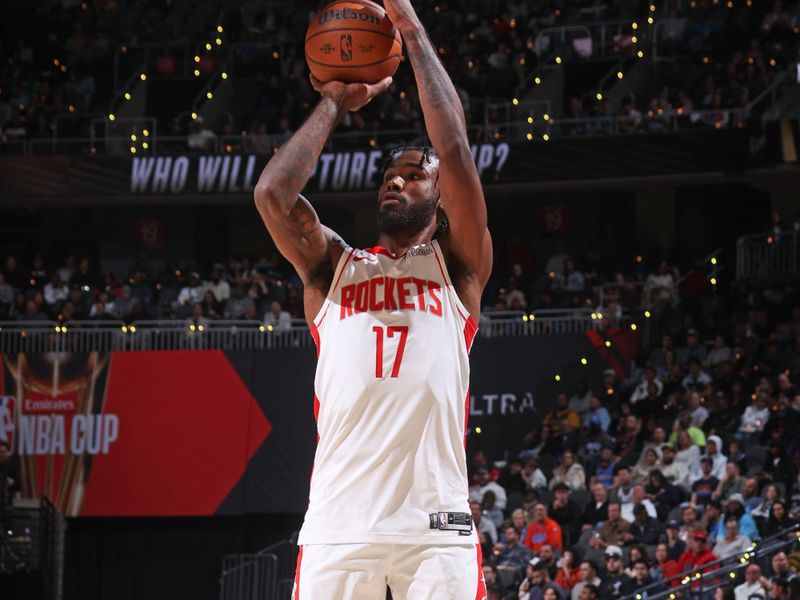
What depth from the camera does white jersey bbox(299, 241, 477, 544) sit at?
4004mm

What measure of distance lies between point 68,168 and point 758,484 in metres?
12.9

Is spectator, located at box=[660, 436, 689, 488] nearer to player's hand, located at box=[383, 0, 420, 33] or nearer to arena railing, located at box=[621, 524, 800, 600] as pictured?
arena railing, located at box=[621, 524, 800, 600]

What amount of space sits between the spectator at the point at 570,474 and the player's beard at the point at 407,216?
10.3 metres

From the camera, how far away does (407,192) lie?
14.0 feet

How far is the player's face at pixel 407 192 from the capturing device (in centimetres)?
425

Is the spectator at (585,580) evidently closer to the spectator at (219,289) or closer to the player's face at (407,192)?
the player's face at (407,192)

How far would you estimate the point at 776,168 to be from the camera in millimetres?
18750

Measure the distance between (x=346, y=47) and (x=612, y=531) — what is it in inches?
368

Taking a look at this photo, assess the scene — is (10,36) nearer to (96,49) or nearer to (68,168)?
(96,49)

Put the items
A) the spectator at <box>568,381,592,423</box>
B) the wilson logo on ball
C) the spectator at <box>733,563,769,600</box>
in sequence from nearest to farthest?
the wilson logo on ball
the spectator at <box>733,563,769,600</box>
the spectator at <box>568,381,592,423</box>

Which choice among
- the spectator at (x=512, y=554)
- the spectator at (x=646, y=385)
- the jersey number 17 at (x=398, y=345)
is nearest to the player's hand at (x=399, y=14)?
the jersey number 17 at (x=398, y=345)

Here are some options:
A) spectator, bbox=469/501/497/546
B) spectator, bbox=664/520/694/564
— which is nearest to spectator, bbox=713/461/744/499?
spectator, bbox=664/520/694/564

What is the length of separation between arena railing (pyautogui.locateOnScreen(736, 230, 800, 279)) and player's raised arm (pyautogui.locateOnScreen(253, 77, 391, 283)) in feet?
46.4

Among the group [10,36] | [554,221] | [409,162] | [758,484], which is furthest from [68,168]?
[409,162]
